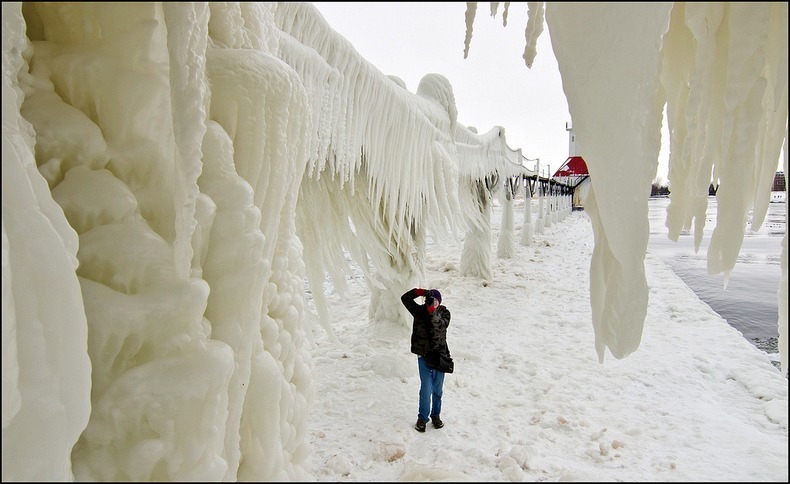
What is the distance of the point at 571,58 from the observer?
66cm

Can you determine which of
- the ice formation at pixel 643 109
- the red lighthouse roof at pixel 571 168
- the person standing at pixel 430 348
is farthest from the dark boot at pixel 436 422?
the red lighthouse roof at pixel 571 168

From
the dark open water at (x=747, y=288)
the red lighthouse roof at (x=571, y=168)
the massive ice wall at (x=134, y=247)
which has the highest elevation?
the red lighthouse roof at (x=571, y=168)

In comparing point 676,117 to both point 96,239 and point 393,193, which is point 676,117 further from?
point 393,193

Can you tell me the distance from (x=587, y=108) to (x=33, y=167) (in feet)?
3.04

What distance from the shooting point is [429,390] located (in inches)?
100

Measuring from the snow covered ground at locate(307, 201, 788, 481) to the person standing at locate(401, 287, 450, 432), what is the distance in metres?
0.10

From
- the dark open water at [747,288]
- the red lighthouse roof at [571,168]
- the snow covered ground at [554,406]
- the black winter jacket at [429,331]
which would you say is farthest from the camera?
the red lighthouse roof at [571,168]

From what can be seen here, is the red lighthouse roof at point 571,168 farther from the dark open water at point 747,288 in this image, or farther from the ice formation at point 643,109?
the ice formation at point 643,109

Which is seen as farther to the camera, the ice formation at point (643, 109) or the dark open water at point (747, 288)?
the dark open water at point (747, 288)

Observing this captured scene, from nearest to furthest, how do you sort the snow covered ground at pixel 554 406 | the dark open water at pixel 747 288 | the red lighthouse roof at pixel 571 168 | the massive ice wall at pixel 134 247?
the massive ice wall at pixel 134 247, the snow covered ground at pixel 554 406, the dark open water at pixel 747 288, the red lighthouse roof at pixel 571 168

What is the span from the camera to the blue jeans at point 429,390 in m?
2.54

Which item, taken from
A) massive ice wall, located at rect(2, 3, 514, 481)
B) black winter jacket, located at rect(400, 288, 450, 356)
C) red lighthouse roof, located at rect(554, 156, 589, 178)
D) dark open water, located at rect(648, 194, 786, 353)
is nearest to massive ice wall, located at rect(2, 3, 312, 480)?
massive ice wall, located at rect(2, 3, 514, 481)

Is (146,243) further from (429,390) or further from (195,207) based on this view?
(429,390)

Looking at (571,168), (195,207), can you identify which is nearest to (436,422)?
(195,207)
